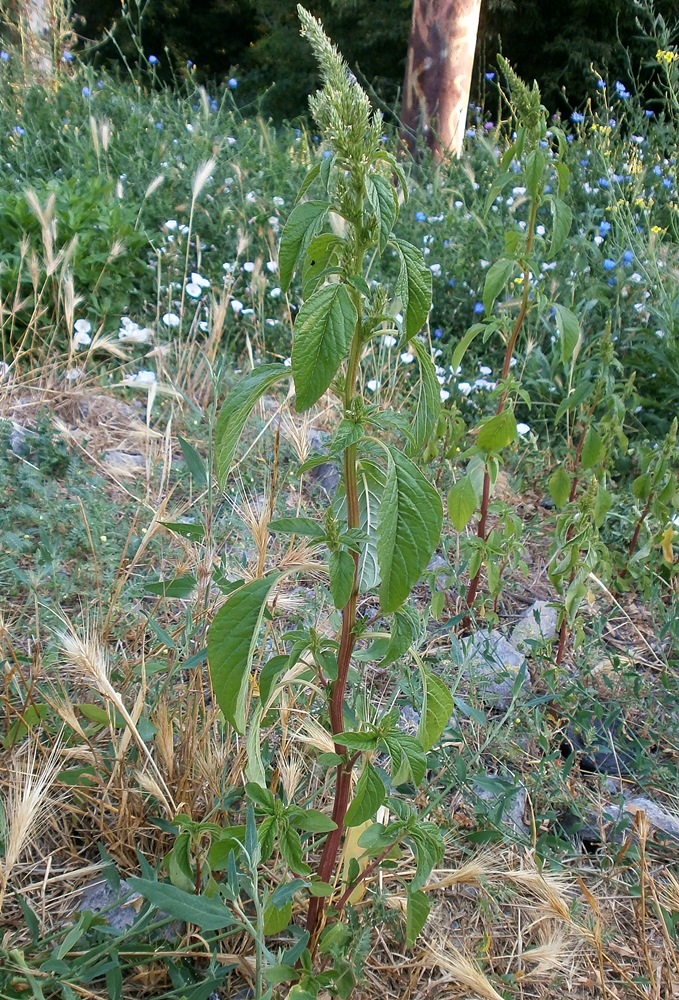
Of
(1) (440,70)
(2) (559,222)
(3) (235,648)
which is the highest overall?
(1) (440,70)

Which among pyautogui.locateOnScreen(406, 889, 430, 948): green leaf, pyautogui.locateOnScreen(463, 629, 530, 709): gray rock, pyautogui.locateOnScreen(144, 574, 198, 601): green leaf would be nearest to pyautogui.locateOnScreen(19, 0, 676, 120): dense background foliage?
pyautogui.locateOnScreen(463, 629, 530, 709): gray rock

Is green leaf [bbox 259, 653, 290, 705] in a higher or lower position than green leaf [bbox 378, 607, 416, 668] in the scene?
lower

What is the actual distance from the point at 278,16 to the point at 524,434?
457 inches

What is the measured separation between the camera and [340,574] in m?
1.10

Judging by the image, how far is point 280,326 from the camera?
3.70m

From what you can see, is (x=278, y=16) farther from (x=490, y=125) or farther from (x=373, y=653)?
(x=373, y=653)

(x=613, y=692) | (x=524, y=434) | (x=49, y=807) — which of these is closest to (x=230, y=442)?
(x=49, y=807)

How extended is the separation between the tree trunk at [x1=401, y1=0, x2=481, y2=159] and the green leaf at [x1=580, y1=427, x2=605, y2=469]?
4563mm

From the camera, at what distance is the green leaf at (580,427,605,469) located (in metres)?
2.27

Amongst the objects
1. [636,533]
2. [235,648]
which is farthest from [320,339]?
[636,533]

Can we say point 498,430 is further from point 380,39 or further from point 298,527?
point 380,39

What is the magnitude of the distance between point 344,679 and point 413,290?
582 mm

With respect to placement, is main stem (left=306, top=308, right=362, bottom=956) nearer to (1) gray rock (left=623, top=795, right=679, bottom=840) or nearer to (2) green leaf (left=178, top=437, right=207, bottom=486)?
(2) green leaf (left=178, top=437, right=207, bottom=486)

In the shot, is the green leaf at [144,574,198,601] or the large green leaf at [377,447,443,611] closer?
the large green leaf at [377,447,443,611]
